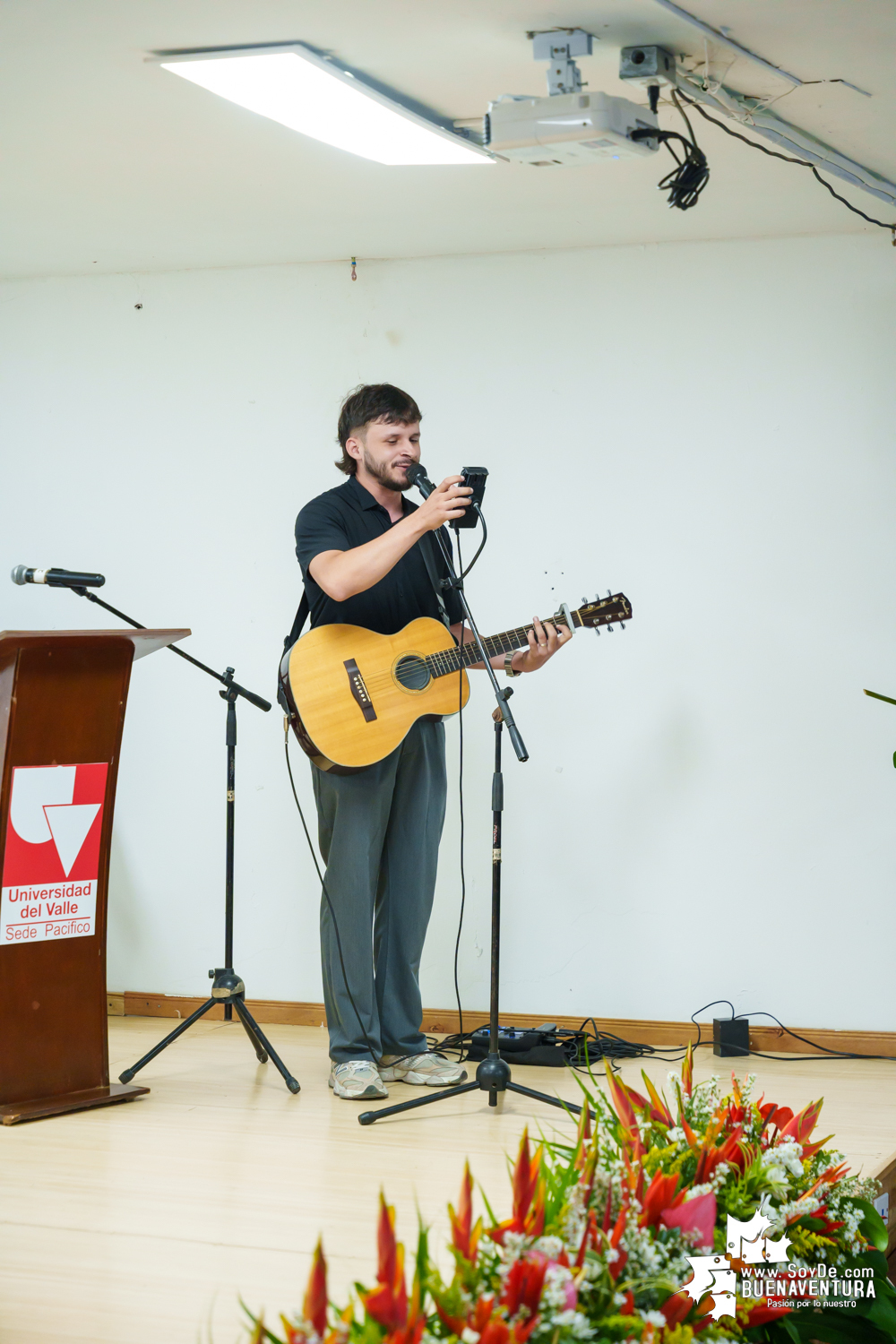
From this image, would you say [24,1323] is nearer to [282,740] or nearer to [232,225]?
[282,740]

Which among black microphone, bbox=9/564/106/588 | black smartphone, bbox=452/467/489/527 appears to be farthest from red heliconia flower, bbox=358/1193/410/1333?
black microphone, bbox=9/564/106/588

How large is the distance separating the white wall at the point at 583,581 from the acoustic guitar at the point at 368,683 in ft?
2.50

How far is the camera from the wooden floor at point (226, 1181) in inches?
64.6

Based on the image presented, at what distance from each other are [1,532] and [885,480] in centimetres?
280

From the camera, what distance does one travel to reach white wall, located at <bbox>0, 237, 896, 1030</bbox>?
335 cm

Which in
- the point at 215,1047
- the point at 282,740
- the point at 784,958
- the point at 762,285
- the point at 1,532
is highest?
the point at 762,285

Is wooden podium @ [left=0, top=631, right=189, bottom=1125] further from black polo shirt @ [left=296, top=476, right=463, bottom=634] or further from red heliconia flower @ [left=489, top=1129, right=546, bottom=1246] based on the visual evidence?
red heliconia flower @ [left=489, top=1129, right=546, bottom=1246]

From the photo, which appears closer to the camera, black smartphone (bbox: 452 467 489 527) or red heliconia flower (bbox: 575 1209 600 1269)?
red heliconia flower (bbox: 575 1209 600 1269)

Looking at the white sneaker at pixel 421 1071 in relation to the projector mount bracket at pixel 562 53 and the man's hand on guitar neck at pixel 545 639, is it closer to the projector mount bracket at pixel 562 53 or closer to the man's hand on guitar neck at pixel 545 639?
the man's hand on guitar neck at pixel 545 639

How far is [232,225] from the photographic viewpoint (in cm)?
338

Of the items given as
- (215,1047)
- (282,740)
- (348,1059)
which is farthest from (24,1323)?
(282,740)

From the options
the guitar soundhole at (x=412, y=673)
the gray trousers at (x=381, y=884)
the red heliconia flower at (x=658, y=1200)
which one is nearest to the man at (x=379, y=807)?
the gray trousers at (x=381, y=884)

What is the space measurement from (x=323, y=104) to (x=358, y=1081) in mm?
2202

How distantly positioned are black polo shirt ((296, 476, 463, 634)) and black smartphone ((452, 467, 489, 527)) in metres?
0.17
